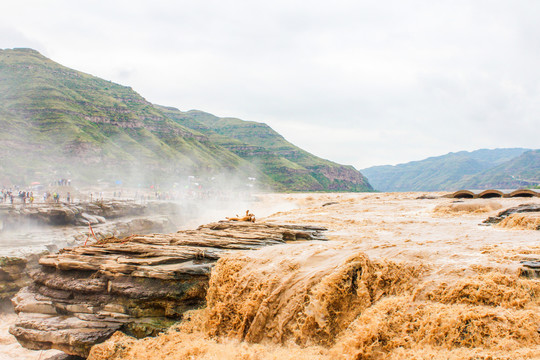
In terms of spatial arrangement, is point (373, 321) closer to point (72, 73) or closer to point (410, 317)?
point (410, 317)

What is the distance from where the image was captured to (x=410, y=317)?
20.9ft

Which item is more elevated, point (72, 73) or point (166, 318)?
point (72, 73)

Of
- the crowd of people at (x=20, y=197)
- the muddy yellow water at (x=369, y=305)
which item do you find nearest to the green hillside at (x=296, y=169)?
the crowd of people at (x=20, y=197)

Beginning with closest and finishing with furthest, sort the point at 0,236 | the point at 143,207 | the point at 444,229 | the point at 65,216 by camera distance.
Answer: the point at 444,229
the point at 0,236
the point at 65,216
the point at 143,207

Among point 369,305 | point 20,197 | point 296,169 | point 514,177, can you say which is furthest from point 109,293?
point 514,177

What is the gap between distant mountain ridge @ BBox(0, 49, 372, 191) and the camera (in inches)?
2724

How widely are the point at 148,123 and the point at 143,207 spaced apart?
83.5 m

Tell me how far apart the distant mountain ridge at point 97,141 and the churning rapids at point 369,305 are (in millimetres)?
58006

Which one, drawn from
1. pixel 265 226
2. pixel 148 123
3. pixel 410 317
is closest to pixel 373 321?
pixel 410 317

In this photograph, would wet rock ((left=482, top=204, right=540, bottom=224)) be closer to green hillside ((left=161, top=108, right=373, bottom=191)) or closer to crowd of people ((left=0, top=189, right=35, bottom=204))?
crowd of people ((left=0, top=189, right=35, bottom=204))

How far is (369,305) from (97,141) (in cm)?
9249

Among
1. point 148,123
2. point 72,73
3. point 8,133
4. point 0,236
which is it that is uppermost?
point 72,73

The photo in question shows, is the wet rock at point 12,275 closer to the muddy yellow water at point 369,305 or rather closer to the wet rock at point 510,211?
the muddy yellow water at point 369,305

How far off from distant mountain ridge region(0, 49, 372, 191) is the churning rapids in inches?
2284
